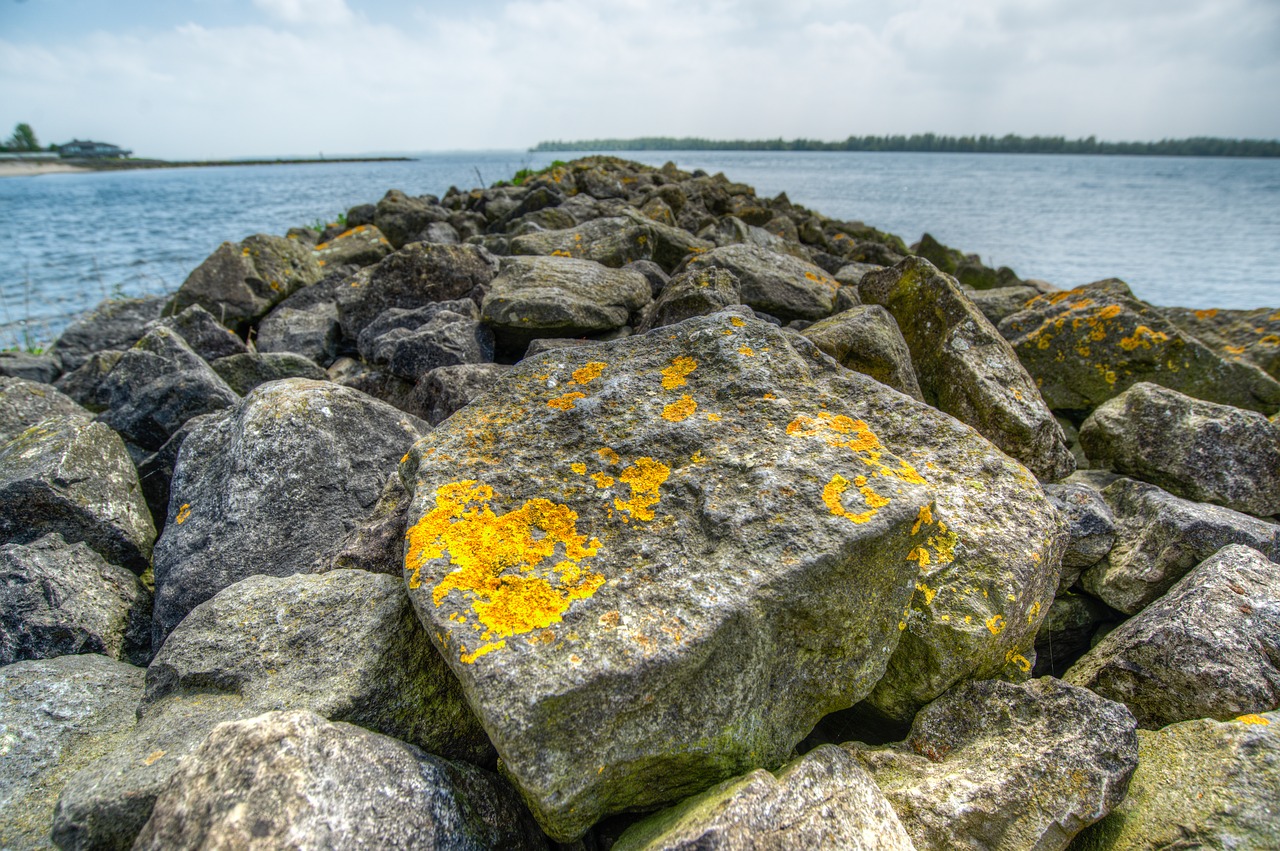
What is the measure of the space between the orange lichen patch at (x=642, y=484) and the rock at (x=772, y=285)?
357 cm

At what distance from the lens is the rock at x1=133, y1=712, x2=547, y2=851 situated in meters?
1.78

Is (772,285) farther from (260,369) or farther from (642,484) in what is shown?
(260,369)

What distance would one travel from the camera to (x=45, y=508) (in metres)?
3.85

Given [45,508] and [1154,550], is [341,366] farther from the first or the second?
[1154,550]

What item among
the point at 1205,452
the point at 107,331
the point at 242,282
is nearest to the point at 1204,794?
the point at 1205,452

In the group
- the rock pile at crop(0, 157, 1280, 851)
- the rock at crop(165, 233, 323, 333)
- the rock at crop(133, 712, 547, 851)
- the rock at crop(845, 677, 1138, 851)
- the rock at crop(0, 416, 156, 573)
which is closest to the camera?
the rock at crop(133, 712, 547, 851)

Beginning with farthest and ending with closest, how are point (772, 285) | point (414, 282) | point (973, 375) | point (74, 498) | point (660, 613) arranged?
point (414, 282)
point (772, 285)
point (973, 375)
point (74, 498)
point (660, 613)

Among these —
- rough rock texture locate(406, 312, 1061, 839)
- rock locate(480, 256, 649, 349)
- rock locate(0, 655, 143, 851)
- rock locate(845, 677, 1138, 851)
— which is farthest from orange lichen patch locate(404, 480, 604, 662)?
rock locate(480, 256, 649, 349)

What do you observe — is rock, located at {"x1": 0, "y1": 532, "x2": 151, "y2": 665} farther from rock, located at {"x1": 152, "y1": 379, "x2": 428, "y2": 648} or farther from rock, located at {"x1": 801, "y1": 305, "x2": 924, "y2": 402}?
rock, located at {"x1": 801, "y1": 305, "x2": 924, "y2": 402}

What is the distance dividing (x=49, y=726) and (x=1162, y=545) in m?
5.28

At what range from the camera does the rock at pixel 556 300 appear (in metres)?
5.41

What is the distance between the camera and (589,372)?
3393mm

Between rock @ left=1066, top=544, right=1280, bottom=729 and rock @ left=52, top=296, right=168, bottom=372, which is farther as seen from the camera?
rock @ left=52, top=296, right=168, bottom=372

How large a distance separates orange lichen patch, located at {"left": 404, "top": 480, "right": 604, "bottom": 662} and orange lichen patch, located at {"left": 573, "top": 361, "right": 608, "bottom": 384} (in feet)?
2.68
